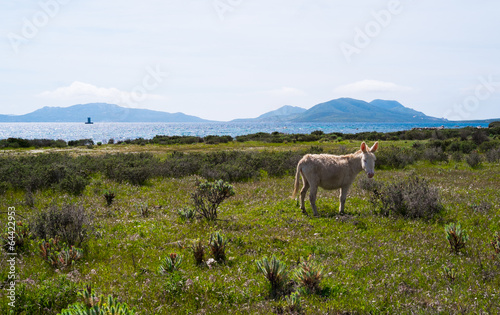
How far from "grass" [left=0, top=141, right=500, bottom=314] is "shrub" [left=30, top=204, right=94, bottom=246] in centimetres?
46

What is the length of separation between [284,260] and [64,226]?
6897 millimetres

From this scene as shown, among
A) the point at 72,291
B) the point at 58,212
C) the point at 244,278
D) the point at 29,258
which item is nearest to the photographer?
the point at 72,291

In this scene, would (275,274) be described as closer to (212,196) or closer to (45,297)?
(45,297)

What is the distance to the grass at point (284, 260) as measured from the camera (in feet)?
18.3

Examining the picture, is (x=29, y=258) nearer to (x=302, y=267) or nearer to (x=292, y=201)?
(x=302, y=267)

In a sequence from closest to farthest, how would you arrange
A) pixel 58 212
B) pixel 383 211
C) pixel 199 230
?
pixel 58 212, pixel 199 230, pixel 383 211

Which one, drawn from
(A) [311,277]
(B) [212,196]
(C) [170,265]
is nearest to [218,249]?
(C) [170,265]

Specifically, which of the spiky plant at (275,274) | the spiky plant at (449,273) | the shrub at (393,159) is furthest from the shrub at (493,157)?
the spiky plant at (275,274)

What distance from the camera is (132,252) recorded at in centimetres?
809

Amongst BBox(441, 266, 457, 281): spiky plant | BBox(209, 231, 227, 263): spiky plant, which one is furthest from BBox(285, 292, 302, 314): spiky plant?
BBox(441, 266, 457, 281): spiky plant

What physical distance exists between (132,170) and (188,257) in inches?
521

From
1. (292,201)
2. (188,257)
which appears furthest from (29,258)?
(292,201)

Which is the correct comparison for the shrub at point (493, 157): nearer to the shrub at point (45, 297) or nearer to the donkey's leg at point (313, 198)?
the donkey's leg at point (313, 198)

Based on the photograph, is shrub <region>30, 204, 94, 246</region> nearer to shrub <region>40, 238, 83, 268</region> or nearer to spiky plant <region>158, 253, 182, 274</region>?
shrub <region>40, 238, 83, 268</region>
